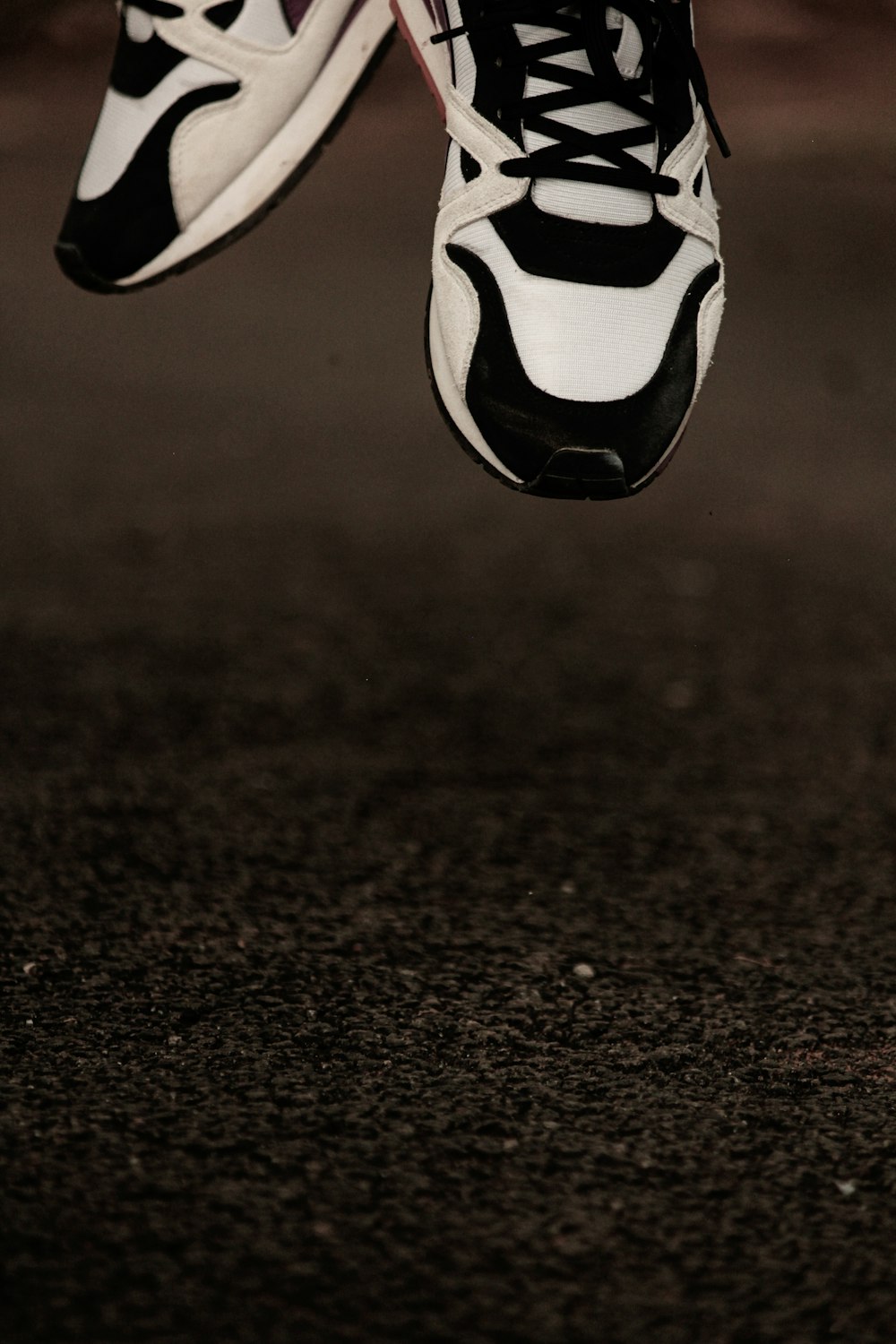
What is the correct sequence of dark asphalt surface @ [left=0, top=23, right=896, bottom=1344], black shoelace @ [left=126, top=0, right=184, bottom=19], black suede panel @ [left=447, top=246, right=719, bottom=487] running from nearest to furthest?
dark asphalt surface @ [left=0, top=23, right=896, bottom=1344]
black suede panel @ [left=447, top=246, right=719, bottom=487]
black shoelace @ [left=126, top=0, right=184, bottom=19]

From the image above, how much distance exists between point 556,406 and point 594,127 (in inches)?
7.8

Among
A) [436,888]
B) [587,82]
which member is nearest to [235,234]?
[587,82]

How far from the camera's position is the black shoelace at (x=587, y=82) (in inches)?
35.4

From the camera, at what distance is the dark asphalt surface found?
669mm

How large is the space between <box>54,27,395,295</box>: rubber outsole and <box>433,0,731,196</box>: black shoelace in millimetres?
232

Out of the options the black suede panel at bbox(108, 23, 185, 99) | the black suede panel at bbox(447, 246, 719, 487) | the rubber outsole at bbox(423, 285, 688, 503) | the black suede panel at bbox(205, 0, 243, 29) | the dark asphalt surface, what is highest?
the black suede panel at bbox(205, 0, 243, 29)

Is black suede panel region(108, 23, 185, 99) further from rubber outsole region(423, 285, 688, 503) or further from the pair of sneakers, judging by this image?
rubber outsole region(423, 285, 688, 503)

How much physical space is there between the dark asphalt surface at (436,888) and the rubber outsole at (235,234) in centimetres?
38

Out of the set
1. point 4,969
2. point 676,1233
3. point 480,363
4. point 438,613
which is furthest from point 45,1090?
point 438,613

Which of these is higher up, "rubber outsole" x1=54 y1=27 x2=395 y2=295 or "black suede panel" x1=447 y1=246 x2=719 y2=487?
"rubber outsole" x1=54 y1=27 x2=395 y2=295

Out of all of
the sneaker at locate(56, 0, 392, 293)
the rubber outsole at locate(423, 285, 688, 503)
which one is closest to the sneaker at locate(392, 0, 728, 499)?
the rubber outsole at locate(423, 285, 688, 503)

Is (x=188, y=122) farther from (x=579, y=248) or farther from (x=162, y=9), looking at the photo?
(x=579, y=248)

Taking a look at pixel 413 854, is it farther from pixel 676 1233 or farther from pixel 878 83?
pixel 878 83

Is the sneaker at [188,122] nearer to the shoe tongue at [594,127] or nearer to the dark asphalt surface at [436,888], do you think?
the shoe tongue at [594,127]
